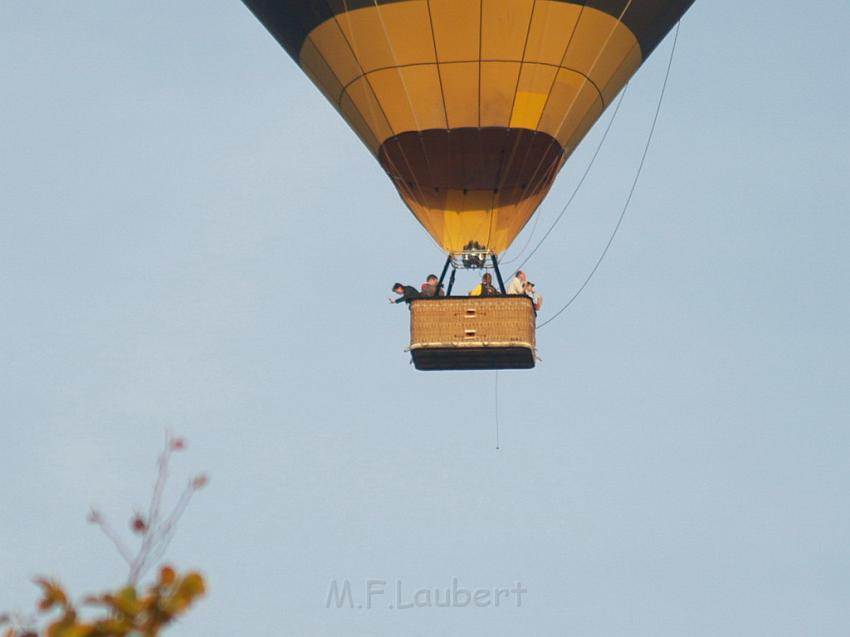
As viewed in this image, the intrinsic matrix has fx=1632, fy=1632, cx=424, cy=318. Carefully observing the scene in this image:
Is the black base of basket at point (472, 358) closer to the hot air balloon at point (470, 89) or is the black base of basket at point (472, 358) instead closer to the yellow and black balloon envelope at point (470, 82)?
the hot air balloon at point (470, 89)

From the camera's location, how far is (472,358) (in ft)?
39.9

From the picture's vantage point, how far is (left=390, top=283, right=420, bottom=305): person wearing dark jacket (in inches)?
484

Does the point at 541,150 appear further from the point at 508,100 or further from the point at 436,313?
the point at 436,313

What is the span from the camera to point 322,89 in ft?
44.1

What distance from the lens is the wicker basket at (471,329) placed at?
11875mm

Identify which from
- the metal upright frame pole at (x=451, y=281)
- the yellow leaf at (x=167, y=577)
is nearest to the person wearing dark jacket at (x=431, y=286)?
the metal upright frame pole at (x=451, y=281)

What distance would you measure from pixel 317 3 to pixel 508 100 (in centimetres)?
168

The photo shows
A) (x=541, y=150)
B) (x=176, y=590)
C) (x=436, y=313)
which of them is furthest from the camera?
(x=541, y=150)

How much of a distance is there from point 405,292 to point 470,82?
169cm

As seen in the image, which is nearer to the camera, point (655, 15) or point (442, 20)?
point (442, 20)

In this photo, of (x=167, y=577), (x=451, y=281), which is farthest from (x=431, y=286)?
(x=167, y=577)

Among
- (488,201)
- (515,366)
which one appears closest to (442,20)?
(488,201)

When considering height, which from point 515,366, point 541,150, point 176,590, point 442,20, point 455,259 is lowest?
point 176,590

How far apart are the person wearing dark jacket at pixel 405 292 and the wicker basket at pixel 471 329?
0.15 metres
